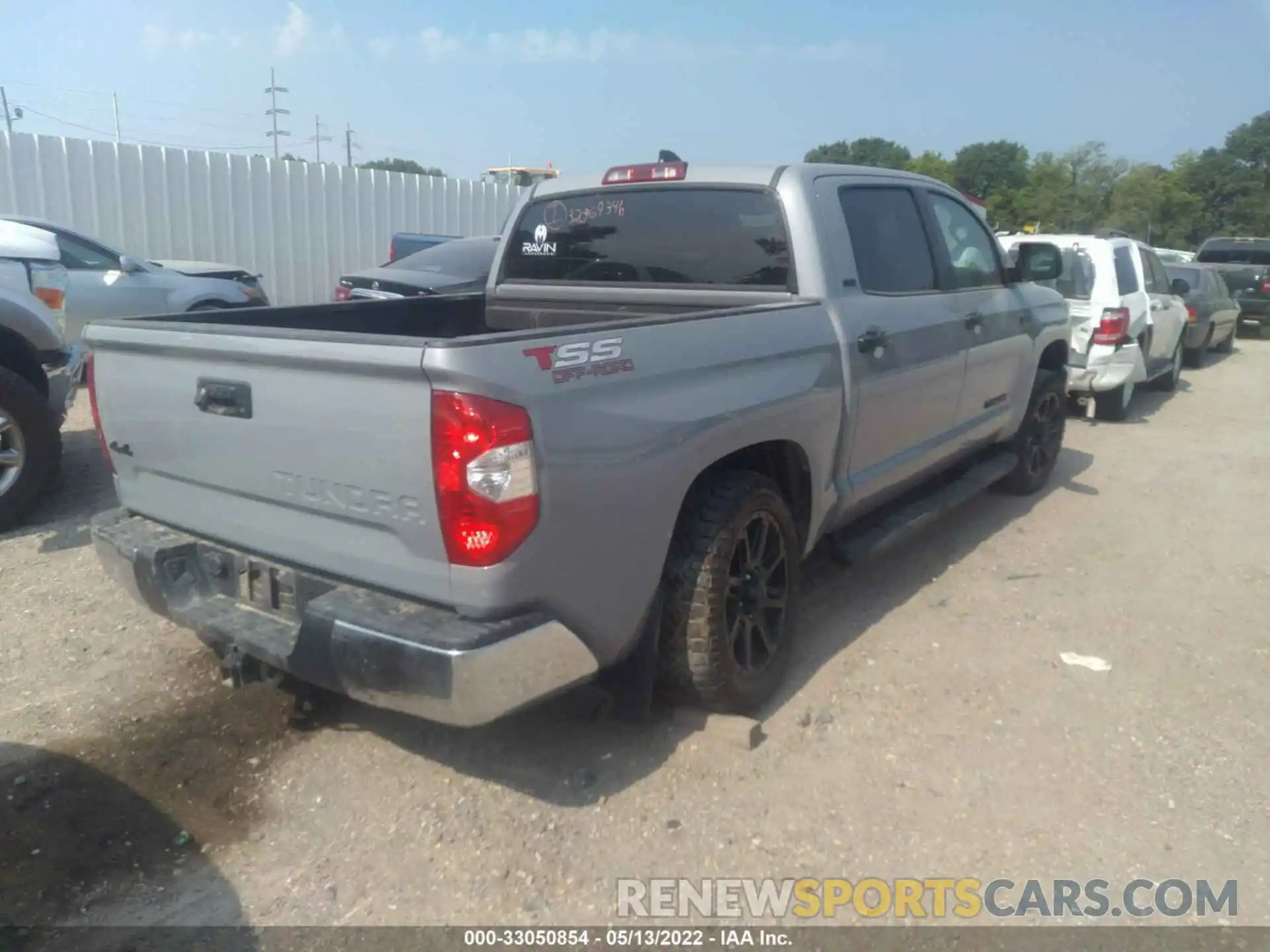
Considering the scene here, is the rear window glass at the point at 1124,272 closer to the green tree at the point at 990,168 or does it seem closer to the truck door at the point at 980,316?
the truck door at the point at 980,316

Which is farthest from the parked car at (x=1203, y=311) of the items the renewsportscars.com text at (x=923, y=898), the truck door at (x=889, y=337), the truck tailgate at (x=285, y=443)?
the truck tailgate at (x=285, y=443)

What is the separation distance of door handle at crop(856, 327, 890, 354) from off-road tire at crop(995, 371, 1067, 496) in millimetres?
2422

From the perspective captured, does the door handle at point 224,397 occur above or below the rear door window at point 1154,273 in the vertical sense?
below

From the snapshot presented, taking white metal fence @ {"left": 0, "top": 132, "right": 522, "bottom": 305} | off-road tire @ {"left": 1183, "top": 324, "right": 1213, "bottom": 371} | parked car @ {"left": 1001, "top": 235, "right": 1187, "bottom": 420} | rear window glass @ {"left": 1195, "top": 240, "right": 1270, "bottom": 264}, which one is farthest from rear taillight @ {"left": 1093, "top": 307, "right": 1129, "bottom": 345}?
rear window glass @ {"left": 1195, "top": 240, "right": 1270, "bottom": 264}

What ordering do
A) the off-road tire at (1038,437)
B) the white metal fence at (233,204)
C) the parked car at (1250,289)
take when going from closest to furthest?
1. the off-road tire at (1038,437)
2. the white metal fence at (233,204)
3. the parked car at (1250,289)

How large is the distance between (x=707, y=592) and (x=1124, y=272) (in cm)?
761

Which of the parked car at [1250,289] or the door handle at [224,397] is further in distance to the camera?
the parked car at [1250,289]

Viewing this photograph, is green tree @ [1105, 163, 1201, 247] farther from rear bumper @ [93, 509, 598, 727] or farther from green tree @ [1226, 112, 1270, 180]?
rear bumper @ [93, 509, 598, 727]

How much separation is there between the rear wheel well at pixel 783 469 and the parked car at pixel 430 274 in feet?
21.1

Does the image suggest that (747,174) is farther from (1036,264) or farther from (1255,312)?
(1255,312)

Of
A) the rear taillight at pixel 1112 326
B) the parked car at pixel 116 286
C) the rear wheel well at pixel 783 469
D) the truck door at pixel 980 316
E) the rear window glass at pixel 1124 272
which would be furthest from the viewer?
the parked car at pixel 116 286

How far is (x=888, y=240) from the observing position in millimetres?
4445

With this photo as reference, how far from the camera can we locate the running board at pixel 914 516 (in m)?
4.29

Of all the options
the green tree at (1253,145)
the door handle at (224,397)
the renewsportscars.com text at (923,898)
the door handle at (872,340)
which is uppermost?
the green tree at (1253,145)
